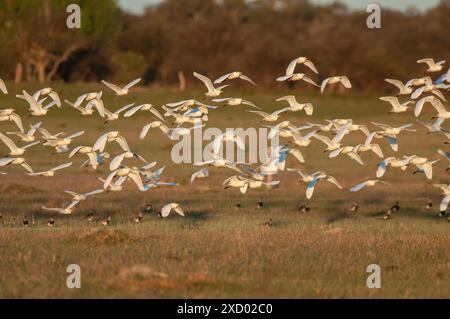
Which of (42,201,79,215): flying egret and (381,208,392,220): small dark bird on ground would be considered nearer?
(42,201,79,215): flying egret

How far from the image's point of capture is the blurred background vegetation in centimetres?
4916

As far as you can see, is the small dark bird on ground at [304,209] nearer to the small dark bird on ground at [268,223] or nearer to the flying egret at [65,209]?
the small dark bird on ground at [268,223]

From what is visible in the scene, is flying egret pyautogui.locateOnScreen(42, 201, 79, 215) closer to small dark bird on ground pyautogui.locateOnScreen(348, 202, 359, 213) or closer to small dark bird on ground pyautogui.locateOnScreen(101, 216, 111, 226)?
small dark bird on ground pyautogui.locateOnScreen(101, 216, 111, 226)

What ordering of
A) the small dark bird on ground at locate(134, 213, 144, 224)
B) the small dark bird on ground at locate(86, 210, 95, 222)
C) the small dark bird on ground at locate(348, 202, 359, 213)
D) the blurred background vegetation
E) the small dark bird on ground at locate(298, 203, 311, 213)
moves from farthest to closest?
the blurred background vegetation < the small dark bird on ground at locate(348, 202, 359, 213) < the small dark bird on ground at locate(298, 203, 311, 213) < the small dark bird on ground at locate(86, 210, 95, 222) < the small dark bird on ground at locate(134, 213, 144, 224)

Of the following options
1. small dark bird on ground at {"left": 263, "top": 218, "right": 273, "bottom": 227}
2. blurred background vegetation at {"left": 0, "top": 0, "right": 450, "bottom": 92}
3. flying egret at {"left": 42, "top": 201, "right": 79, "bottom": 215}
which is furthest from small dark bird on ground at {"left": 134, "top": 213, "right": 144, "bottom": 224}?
blurred background vegetation at {"left": 0, "top": 0, "right": 450, "bottom": 92}

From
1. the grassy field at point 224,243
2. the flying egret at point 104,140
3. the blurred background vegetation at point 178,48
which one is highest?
the blurred background vegetation at point 178,48

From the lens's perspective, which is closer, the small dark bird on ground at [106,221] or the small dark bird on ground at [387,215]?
the small dark bird on ground at [106,221]

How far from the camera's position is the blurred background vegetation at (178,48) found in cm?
4916

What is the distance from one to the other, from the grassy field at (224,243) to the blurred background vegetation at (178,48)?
23438mm

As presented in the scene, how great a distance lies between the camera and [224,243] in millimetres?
13836

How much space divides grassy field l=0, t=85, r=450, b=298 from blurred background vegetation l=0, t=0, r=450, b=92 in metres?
23.4

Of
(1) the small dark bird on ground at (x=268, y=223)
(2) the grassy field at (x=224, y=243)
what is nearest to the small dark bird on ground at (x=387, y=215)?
(2) the grassy field at (x=224, y=243)

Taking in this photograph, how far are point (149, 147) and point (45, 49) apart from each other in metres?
19.1

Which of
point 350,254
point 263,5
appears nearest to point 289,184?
point 350,254
